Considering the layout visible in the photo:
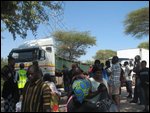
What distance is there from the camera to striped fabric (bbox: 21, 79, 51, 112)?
16.5 ft

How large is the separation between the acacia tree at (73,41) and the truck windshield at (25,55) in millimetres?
33430

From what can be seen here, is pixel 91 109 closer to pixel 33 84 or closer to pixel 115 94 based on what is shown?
pixel 33 84

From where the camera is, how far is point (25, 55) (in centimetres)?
2038

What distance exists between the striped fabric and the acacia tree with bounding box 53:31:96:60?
48996mm

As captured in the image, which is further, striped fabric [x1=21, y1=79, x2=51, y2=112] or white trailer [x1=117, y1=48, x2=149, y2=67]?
white trailer [x1=117, y1=48, x2=149, y2=67]

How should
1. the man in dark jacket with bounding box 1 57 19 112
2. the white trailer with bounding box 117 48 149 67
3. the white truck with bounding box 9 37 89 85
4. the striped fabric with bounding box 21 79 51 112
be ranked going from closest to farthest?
the striped fabric with bounding box 21 79 51 112 → the man in dark jacket with bounding box 1 57 19 112 → the white truck with bounding box 9 37 89 85 → the white trailer with bounding box 117 48 149 67

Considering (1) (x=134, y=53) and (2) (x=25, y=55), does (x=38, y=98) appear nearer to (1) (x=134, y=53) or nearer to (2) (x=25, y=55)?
(2) (x=25, y=55)

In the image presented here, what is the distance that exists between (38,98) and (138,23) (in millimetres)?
31242

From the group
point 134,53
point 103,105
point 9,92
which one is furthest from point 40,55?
point 103,105

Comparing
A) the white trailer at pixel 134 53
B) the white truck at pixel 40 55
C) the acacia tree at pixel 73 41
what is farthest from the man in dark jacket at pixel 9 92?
the acacia tree at pixel 73 41

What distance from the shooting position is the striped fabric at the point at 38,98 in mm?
5043

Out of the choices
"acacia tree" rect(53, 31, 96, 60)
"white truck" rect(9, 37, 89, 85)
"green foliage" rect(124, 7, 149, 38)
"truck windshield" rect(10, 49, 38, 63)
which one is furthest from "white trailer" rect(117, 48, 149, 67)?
"acacia tree" rect(53, 31, 96, 60)

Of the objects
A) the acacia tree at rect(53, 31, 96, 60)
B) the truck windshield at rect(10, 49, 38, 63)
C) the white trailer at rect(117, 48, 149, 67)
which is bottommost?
the truck windshield at rect(10, 49, 38, 63)

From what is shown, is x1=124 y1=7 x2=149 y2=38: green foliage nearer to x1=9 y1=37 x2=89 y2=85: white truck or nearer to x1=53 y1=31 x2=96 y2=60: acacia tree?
x1=9 y1=37 x2=89 y2=85: white truck
